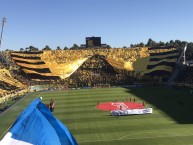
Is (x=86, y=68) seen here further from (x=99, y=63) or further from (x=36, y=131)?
(x=36, y=131)

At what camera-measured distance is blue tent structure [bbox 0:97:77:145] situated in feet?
28.5

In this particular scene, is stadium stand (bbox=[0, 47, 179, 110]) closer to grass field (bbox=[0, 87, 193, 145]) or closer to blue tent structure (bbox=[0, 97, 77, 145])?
grass field (bbox=[0, 87, 193, 145])

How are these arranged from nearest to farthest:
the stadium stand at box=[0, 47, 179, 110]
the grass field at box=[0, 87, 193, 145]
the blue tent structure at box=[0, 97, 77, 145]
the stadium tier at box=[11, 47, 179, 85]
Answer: the blue tent structure at box=[0, 97, 77, 145] → the grass field at box=[0, 87, 193, 145] → the stadium stand at box=[0, 47, 179, 110] → the stadium tier at box=[11, 47, 179, 85]

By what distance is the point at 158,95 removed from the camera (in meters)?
65.1

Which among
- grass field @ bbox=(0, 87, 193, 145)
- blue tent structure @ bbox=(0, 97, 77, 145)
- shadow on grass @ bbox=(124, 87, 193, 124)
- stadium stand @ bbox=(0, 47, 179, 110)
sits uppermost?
stadium stand @ bbox=(0, 47, 179, 110)

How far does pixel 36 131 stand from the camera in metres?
8.76

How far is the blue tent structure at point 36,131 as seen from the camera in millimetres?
8688

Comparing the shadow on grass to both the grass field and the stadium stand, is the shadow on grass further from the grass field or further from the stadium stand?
the stadium stand

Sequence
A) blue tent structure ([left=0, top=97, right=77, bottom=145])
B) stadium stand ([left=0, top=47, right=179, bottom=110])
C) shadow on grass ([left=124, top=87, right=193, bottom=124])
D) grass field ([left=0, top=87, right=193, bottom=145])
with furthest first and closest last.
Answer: stadium stand ([left=0, top=47, right=179, bottom=110]), shadow on grass ([left=124, top=87, right=193, bottom=124]), grass field ([left=0, top=87, right=193, bottom=145]), blue tent structure ([left=0, top=97, right=77, bottom=145])

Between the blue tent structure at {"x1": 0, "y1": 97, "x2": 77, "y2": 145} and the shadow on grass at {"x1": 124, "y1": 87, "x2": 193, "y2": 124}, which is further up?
the blue tent structure at {"x1": 0, "y1": 97, "x2": 77, "y2": 145}

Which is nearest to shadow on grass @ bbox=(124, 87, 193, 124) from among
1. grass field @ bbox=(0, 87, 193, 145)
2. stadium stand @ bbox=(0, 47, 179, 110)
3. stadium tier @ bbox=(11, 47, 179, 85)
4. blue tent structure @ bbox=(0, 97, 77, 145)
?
grass field @ bbox=(0, 87, 193, 145)

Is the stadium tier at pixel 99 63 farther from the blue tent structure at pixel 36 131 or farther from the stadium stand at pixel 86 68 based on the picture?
the blue tent structure at pixel 36 131

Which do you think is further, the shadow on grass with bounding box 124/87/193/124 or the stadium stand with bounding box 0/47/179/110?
the stadium stand with bounding box 0/47/179/110

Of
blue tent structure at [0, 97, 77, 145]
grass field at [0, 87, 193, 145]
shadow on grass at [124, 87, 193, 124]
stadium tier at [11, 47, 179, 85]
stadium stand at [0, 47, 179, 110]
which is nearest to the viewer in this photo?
blue tent structure at [0, 97, 77, 145]
